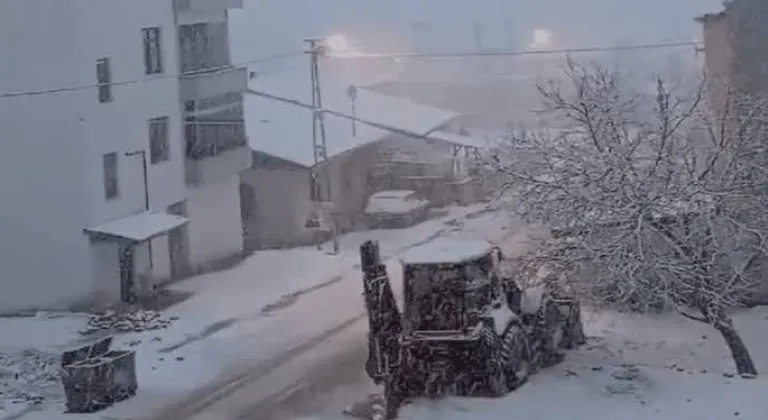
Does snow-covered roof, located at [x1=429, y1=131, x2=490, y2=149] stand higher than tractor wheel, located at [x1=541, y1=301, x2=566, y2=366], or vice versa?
snow-covered roof, located at [x1=429, y1=131, x2=490, y2=149]

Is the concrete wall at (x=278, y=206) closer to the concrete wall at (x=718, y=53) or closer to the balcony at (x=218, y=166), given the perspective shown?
the balcony at (x=218, y=166)

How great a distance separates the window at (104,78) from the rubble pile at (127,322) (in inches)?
220

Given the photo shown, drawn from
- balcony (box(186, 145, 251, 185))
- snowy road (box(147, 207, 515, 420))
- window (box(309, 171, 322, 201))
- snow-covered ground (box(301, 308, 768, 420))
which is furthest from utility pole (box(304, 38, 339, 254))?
snow-covered ground (box(301, 308, 768, 420))

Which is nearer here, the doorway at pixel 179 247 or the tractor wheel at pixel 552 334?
the tractor wheel at pixel 552 334

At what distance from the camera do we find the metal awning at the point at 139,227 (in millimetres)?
29195

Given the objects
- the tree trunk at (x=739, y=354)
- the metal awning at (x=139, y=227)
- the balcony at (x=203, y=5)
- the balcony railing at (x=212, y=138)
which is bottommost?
the tree trunk at (x=739, y=354)

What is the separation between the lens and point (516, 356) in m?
17.5

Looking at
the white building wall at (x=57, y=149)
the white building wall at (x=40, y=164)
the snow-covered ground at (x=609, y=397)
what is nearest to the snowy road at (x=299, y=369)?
the snow-covered ground at (x=609, y=397)

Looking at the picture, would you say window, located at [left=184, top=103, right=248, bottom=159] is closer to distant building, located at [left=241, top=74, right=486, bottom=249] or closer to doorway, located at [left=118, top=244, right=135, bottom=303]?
distant building, located at [left=241, top=74, right=486, bottom=249]

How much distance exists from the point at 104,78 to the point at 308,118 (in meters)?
14.6

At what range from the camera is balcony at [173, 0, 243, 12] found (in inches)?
1318

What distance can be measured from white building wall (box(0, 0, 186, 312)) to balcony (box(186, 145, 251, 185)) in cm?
327

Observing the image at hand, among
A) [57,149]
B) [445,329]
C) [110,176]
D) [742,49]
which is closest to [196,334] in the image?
[57,149]

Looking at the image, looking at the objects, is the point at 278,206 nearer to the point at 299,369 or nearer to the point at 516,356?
the point at 299,369
